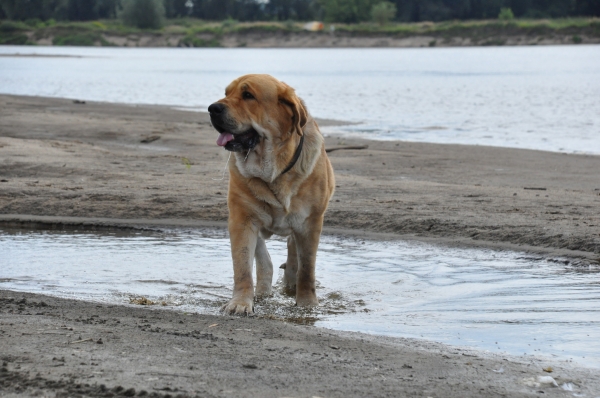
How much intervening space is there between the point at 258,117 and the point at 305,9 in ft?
406

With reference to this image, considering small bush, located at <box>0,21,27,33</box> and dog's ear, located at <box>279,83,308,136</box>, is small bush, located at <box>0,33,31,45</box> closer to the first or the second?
small bush, located at <box>0,21,27,33</box>

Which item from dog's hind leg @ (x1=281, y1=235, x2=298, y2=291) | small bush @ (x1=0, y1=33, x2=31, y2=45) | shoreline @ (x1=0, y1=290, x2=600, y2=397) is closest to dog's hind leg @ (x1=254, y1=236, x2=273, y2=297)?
dog's hind leg @ (x1=281, y1=235, x2=298, y2=291)

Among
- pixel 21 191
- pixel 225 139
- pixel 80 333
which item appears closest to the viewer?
pixel 80 333

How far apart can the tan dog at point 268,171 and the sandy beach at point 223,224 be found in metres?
0.62

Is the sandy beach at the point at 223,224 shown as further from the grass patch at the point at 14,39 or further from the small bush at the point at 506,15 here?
the small bush at the point at 506,15

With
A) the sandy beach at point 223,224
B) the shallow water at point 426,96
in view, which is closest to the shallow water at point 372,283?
the sandy beach at point 223,224

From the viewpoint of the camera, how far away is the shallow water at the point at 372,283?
5789 mm

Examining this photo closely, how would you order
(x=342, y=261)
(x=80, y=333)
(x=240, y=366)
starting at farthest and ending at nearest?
(x=342, y=261)
(x=80, y=333)
(x=240, y=366)

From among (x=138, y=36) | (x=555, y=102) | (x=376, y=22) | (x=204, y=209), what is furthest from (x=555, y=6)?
(x=204, y=209)

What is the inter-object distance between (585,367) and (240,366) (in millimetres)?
1862

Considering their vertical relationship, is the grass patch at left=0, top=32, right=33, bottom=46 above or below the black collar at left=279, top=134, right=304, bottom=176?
below

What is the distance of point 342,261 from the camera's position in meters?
8.05

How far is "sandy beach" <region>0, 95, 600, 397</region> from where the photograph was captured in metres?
4.18

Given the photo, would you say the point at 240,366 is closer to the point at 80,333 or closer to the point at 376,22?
the point at 80,333
